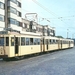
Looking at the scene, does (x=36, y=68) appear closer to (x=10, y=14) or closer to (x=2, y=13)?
(x=2, y=13)

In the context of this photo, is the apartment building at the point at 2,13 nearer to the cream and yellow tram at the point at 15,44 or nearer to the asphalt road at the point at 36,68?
the cream and yellow tram at the point at 15,44

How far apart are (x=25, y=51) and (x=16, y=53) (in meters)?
2.43

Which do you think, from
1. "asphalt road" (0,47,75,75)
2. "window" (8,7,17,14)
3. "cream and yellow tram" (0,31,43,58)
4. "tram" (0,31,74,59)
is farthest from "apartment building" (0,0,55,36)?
"asphalt road" (0,47,75,75)

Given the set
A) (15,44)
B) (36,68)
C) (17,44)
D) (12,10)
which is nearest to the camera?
(36,68)

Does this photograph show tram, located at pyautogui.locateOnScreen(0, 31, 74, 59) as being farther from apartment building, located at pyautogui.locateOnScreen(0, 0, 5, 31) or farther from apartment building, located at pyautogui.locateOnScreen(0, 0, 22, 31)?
apartment building, located at pyautogui.locateOnScreen(0, 0, 22, 31)

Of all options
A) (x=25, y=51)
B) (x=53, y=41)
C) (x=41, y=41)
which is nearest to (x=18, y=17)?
(x=53, y=41)

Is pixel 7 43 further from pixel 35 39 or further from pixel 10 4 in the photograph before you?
pixel 10 4

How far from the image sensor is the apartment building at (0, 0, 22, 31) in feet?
185

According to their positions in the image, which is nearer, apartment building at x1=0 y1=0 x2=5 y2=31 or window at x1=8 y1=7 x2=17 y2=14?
apartment building at x1=0 y1=0 x2=5 y2=31

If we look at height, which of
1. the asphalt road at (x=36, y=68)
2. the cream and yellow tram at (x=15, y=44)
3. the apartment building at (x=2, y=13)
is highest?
the apartment building at (x=2, y=13)

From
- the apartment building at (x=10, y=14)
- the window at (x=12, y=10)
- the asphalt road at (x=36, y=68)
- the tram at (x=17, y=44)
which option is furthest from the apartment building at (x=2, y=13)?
the asphalt road at (x=36, y=68)

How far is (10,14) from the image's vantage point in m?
59.7

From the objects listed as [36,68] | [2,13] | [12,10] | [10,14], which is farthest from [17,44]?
[12,10]

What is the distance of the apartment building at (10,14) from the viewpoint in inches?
2217
